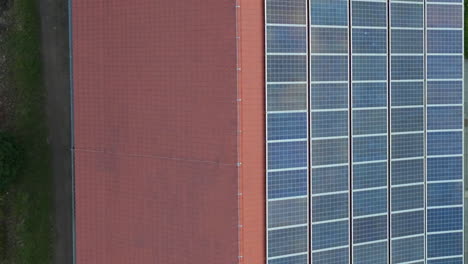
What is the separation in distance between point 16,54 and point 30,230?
408 inches

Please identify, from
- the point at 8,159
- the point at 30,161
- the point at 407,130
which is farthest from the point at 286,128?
the point at 30,161

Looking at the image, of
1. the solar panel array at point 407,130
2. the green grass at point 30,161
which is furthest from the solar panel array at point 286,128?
the green grass at point 30,161

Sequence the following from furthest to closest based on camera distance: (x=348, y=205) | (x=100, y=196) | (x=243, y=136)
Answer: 1. (x=100, y=196)
2. (x=348, y=205)
3. (x=243, y=136)

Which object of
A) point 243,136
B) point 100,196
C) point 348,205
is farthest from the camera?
point 100,196

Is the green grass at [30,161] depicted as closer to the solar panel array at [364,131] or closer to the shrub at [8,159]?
the shrub at [8,159]

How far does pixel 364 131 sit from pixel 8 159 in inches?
740

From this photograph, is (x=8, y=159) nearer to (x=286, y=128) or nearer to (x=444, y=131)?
(x=286, y=128)

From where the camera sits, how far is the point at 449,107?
24.7 m

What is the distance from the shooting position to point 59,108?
30047 mm

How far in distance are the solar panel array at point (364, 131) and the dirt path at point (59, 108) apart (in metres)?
13.6

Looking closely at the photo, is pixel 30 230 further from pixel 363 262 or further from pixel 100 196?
pixel 363 262

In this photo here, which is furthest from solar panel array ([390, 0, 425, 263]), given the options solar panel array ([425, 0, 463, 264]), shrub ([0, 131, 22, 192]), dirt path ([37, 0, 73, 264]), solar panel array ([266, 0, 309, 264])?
shrub ([0, 131, 22, 192])

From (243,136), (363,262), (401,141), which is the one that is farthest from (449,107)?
(243,136)

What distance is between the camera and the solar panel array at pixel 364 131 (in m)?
22.6
